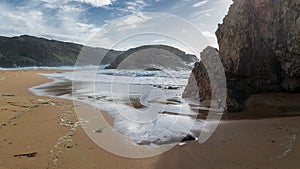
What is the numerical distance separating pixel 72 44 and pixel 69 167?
155249 mm

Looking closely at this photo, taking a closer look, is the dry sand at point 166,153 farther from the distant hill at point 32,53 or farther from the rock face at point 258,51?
the distant hill at point 32,53

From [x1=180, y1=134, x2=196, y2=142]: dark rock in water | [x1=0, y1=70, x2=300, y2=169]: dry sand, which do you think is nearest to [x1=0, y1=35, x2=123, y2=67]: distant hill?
[x1=0, y1=70, x2=300, y2=169]: dry sand

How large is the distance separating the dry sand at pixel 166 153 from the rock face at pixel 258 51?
16.6 ft

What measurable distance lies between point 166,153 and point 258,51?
994 cm

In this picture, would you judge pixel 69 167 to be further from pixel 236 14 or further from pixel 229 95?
pixel 236 14

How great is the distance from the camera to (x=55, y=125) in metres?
7.56

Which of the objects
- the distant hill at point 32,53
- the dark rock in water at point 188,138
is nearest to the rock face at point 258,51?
the dark rock in water at point 188,138

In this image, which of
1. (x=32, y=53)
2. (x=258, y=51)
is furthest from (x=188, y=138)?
(x=32, y=53)

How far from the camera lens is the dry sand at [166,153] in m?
4.80

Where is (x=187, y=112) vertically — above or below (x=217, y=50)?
below

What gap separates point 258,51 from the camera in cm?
1306

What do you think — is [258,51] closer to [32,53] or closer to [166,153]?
[166,153]

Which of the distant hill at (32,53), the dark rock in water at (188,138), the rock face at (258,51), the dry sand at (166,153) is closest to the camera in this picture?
the dry sand at (166,153)

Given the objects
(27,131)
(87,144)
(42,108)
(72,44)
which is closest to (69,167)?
(87,144)
